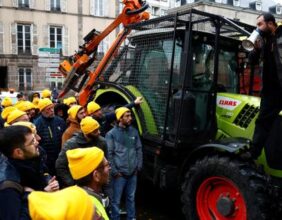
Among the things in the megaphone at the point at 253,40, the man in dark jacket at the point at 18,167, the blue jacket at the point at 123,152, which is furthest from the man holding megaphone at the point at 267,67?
the man in dark jacket at the point at 18,167

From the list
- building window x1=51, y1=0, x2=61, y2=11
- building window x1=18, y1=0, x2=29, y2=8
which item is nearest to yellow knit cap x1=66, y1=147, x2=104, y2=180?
building window x1=18, y1=0, x2=29, y2=8

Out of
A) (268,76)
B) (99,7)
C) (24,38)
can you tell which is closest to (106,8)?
(99,7)

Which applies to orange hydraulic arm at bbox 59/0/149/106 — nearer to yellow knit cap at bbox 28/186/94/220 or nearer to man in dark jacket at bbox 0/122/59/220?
man in dark jacket at bbox 0/122/59/220

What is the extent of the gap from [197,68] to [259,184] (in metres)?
1.77

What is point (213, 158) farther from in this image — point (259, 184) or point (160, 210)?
point (160, 210)

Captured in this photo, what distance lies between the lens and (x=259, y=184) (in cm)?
389

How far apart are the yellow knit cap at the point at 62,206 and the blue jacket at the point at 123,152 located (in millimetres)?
3267

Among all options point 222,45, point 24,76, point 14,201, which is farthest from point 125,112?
point 24,76

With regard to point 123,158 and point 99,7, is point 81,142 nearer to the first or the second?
point 123,158

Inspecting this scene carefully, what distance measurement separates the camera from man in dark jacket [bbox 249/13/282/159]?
362cm

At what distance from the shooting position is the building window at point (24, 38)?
28953 millimetres

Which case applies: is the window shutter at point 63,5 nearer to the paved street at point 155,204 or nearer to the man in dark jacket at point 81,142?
the paved street at point 155,204

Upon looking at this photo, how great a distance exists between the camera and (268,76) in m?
3.89

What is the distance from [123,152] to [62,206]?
11.2ft
